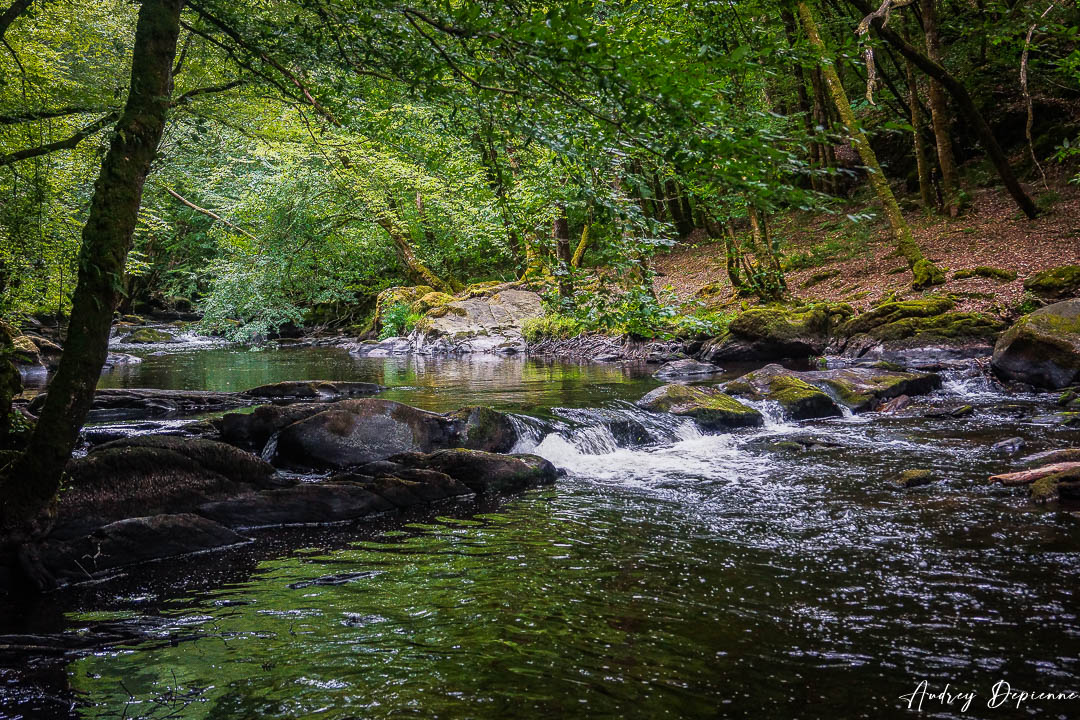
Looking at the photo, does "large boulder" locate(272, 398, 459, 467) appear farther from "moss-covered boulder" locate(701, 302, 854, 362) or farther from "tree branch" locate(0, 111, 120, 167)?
"moss-covered boulder" locate(701, 302, 854, 362)

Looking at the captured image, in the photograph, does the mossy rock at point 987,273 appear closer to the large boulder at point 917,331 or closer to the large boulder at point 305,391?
the large boulder at point 917,331

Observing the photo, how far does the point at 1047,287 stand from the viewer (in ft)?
51.5

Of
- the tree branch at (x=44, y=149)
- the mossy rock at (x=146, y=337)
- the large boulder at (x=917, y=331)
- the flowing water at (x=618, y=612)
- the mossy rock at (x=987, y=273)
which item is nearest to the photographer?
the flowing water at (x=618, y=612)

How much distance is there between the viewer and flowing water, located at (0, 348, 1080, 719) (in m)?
3.37

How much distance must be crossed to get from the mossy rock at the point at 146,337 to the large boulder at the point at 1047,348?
3427 cm

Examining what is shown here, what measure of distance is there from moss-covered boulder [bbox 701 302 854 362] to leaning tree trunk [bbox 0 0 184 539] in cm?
1597

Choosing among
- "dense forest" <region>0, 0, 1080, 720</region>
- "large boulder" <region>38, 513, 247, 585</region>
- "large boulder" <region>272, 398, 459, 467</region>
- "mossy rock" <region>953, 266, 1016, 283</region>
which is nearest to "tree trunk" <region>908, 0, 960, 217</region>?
"mossy rock" <region>953, 266, 1016, 283</region>

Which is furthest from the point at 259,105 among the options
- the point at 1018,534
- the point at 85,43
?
the point at 1018,534

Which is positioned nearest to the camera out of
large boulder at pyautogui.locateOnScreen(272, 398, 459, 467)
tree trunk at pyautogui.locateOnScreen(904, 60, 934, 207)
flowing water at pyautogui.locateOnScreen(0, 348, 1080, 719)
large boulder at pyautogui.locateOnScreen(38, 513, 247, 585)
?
flowing water at pyautogui.locateOnScreen(0, 348, 1080, 719)

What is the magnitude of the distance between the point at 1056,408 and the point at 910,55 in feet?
34.9

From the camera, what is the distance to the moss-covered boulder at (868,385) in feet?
41.8

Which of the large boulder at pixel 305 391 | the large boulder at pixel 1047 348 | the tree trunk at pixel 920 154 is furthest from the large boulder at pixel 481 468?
the tree trunk at pixel 920 154

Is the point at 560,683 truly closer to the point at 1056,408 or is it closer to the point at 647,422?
the point at 647,422

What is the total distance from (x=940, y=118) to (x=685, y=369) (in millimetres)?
11660
